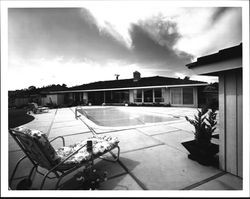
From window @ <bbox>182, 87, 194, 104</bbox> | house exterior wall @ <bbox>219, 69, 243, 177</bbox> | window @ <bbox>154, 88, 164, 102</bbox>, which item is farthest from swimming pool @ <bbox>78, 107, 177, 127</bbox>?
window @ <bbox>154, 88, 164, 102</bbox>

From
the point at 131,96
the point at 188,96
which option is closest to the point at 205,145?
the point at 188,96

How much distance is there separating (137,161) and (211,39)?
4307 mm

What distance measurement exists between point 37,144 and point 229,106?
345cm

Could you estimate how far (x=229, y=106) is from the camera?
218 centimetres

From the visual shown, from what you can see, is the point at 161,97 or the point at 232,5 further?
the point at 161,97

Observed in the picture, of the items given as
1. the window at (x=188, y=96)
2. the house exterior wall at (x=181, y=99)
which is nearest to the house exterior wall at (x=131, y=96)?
the house exterior wall at (x=181, y=99)

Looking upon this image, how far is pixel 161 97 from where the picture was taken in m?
17.2

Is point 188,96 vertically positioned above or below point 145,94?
below

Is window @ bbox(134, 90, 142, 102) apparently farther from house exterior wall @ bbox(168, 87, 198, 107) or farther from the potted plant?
the potted plant

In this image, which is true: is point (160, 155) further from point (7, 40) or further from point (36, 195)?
point (7, 40)

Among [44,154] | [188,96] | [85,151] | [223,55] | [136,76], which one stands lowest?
[85,151]

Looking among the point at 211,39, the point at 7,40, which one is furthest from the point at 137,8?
the point at 211,39

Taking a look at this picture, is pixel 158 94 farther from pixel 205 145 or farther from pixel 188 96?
pixel 205 145

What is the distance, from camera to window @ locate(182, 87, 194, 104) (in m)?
14.7
